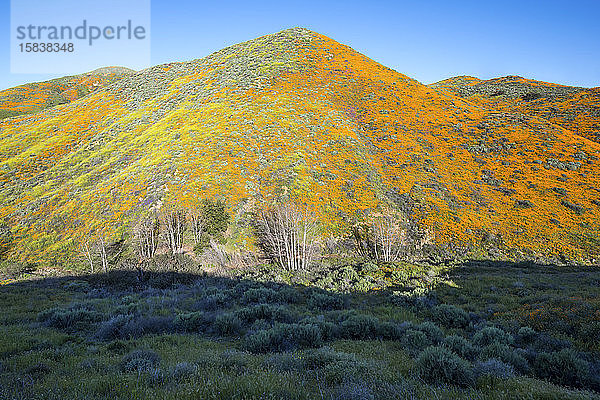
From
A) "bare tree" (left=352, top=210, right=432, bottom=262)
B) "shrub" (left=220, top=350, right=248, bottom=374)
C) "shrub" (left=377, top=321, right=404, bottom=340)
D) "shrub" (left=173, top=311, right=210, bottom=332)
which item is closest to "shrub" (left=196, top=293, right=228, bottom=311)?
"shrub" (left=173, top=311, right=210, bottom=332)

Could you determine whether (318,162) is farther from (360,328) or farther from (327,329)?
(327,329)

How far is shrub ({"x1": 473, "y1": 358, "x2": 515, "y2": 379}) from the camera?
4.70 m

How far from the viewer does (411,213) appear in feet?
69.4

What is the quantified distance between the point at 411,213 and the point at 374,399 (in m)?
18.9

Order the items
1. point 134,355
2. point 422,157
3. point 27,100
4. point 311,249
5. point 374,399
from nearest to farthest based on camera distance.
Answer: point 374,399, point 134,355, point 311,249, point 422,157, point 27,100

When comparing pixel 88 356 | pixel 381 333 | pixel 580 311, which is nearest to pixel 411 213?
pixel 580 311

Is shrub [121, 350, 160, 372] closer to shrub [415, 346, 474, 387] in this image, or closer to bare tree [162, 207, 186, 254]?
shrub [415, 346, 474, 387]

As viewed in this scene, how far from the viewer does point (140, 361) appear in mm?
5367

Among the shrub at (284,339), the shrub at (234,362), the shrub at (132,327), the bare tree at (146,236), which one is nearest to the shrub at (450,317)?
the shrub at (284,339)

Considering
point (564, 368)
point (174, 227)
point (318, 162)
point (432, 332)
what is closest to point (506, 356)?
point (564, 368)

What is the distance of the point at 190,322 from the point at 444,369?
716 centimetres

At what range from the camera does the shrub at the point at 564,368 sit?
5.17m

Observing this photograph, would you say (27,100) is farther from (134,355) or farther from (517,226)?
(517,226)

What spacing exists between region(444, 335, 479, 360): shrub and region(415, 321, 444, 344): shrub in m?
0.52
